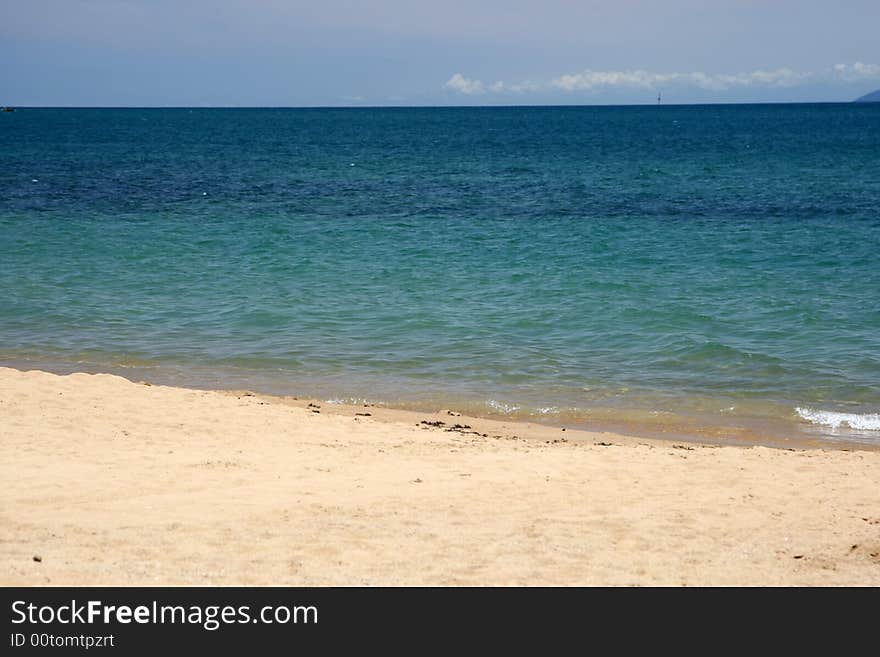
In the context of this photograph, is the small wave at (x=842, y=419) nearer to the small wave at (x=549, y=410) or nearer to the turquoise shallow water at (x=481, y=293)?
the turquoise shallow water at (x=481, y=293)

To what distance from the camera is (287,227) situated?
93.8 feet

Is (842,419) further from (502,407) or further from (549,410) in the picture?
(502,407)

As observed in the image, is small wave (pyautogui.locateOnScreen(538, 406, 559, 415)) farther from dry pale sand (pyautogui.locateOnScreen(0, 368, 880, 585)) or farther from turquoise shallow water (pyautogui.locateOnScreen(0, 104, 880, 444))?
dry pale sand (pyautogui.locateOnScreen(0, 368, 880, 585))

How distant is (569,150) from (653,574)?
6112cm

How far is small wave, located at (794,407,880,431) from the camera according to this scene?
12078mm

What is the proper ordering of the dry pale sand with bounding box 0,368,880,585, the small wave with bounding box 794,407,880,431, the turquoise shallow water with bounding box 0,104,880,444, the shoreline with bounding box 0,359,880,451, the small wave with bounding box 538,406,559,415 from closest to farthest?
the dry pale sand with bounding box 0,368,880,585
the shoreline with bounding box 0,359,880,451
the small wave with bounding box 794,407,880,431
the small wave with bounding box 538,406,559,415
the turquoise shallow water with bounding box 0,104,880,444

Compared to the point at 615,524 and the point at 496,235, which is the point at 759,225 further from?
the point at 615,524

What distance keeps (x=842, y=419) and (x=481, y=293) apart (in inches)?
353

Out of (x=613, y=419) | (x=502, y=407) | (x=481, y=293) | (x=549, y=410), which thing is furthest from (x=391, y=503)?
(x=481, y=293)

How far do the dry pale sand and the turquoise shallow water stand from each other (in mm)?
2211

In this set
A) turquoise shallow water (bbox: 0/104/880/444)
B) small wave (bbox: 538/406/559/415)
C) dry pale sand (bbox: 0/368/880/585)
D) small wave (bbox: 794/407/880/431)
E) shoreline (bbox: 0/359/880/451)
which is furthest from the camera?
turquoise shallow water (bbox: 0/104/880/444)

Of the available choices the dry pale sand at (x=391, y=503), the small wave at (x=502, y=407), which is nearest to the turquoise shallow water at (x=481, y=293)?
the small wave at (x=502, y=407)

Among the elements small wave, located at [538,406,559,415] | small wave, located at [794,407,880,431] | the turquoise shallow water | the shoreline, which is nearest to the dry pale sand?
the shoreline

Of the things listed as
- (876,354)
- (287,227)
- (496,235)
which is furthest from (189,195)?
(876,354)
